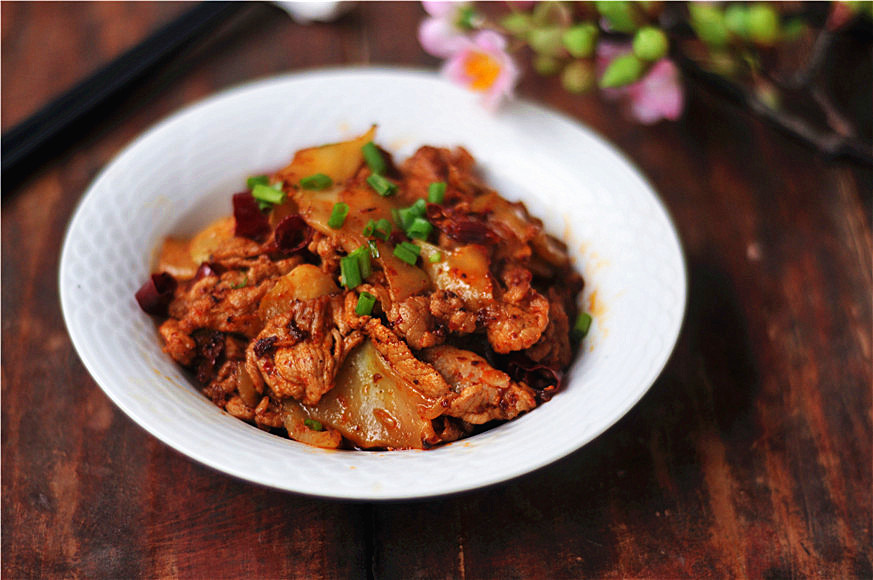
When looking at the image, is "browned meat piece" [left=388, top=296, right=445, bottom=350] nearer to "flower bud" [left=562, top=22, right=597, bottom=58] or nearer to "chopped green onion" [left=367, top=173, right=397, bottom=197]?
"chopped green onion" [left=367, top=173, right=397, bottom=197]

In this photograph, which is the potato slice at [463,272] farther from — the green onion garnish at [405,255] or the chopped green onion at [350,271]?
the chopped green onion at [350,271]

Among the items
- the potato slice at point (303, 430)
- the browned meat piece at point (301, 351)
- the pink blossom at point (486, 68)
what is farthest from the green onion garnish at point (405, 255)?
the pink blossom at point (486, 68)

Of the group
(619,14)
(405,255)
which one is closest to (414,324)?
(405,255)

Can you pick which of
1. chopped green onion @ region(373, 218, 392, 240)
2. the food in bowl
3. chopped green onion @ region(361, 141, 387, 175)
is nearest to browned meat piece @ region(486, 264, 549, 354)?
the food in bowl

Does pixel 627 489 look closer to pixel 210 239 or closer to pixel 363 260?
pixel 363 260

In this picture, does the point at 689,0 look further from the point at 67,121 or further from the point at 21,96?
the point at 21,96

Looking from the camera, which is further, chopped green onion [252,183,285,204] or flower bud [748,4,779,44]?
flower bud [748,4,779,44]

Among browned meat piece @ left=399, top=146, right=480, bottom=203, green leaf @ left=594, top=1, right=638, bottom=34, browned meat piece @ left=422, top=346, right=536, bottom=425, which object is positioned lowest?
browned meat piece @ left=422, top=346, right=536, bottom=425
